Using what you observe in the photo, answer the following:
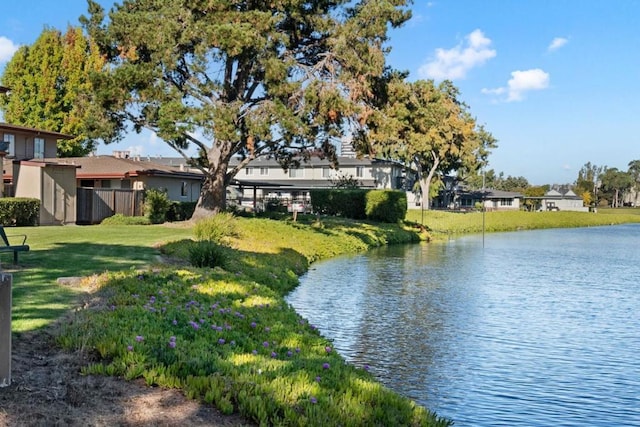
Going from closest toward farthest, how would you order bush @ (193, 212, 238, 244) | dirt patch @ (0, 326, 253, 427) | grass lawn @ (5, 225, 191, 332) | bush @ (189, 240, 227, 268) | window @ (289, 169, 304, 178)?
dirt patch @ (0, 326, 253, 427), grass lawn @ (5, 225, 191, 332), bush @ (189, 240, 227, 268), bush @ (193, 212, 238, 244), window @ (289, 169, 304, 178)

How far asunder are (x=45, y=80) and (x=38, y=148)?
46.4ft

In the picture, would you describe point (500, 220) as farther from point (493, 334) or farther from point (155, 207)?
point (493, 334)

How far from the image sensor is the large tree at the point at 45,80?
55469 mm

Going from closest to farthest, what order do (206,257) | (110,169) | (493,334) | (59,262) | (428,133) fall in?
1. (493,334)
2. (59,262)
3. (206,257)
4. (110,169)
5. (428,133)

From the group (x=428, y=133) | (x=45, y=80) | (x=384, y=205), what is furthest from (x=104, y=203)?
(x=428, y=133)

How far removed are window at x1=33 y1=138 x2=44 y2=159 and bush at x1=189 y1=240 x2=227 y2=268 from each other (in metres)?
30.7

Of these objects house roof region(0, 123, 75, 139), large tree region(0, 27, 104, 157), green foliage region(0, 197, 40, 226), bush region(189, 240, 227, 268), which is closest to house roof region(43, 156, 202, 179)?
house roof region(0, 123, 75, 139)

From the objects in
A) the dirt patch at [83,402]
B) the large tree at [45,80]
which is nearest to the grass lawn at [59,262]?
the dirt patch at [83,402]

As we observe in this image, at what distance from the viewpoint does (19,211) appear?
96.4 ft

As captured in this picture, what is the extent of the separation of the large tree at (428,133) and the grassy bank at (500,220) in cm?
681

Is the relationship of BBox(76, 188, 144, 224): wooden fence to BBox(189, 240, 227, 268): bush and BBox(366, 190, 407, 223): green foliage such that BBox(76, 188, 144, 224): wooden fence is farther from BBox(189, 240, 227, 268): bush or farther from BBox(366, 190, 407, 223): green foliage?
BBox(189, 240, 227, 268): bush

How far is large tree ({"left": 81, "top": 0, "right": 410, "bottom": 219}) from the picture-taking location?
28406mm

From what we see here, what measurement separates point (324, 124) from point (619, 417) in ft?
73.3

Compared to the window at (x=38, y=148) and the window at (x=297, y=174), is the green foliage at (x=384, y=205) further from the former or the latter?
the window at (x=297, y=174)
